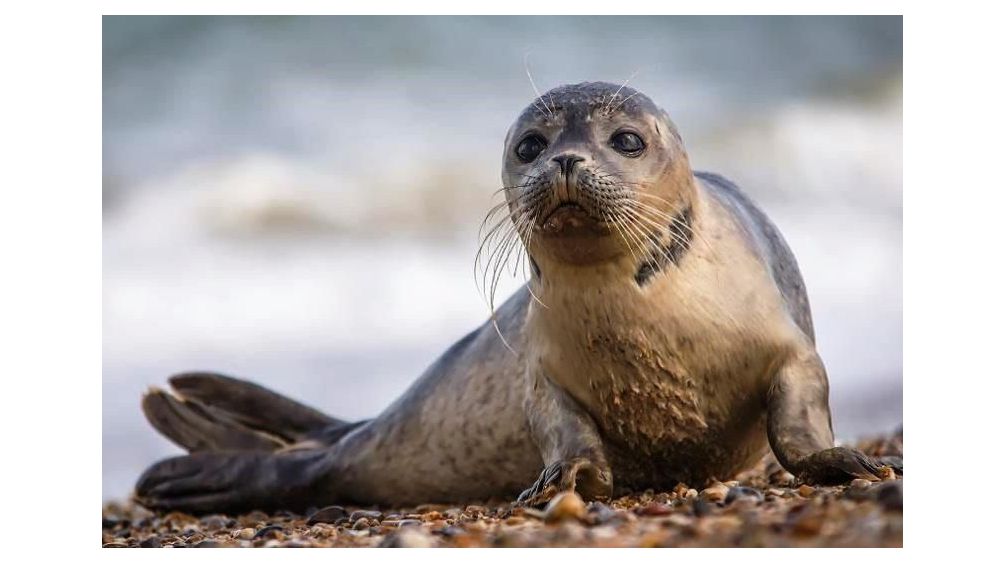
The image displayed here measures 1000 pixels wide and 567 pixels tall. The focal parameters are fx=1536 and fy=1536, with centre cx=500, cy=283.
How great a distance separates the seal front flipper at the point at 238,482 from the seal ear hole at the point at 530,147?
85.5 inches

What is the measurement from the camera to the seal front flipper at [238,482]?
663 centimetres

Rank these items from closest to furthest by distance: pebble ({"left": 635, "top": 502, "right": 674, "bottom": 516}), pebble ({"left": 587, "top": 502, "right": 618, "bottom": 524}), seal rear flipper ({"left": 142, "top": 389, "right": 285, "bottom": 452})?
pebble ({"left": 587, "top": 502, "right": 618, "bottom": 524})
pebble ({"left": 635, "top": 502, "right": 674, "bottom": 516})
seal rear flipper ({"left": 142, "top": 389, "right": 285, "bottom": 452})

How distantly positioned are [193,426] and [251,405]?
287 mm

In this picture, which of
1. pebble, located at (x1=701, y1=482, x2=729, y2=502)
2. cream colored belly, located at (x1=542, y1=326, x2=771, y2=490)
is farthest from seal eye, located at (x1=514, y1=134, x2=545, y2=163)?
pebble, located at (x1=701, y1=482, x2=729, y2=502)

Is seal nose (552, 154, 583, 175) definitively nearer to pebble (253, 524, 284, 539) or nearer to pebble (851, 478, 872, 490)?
pebble (851, 478, 872, 490)

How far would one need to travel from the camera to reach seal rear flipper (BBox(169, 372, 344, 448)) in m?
7.14

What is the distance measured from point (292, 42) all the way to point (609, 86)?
6.33 m

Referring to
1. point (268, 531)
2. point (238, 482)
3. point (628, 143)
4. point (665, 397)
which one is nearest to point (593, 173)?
point (628, 143)

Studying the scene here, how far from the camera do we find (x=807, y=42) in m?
8.91

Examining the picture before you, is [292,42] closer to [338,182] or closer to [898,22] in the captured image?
[338,182]

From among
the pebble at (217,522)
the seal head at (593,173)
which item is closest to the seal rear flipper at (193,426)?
the pebble at (217,522)

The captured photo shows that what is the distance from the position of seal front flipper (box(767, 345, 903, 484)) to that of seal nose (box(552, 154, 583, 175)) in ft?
3.37

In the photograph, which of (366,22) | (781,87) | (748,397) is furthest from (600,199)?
(366,22)

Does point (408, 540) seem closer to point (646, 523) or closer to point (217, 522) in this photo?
point (646, 523)
